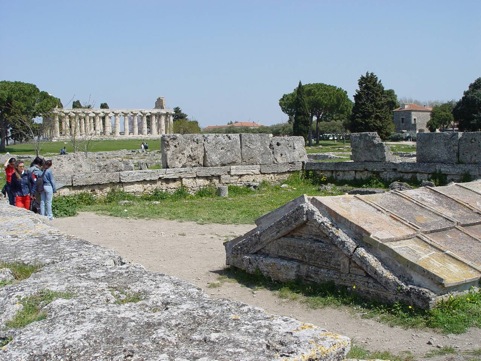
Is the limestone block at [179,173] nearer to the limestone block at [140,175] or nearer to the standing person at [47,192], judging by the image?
the limestone block at [140,175]

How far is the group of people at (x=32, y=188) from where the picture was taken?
10562 mm

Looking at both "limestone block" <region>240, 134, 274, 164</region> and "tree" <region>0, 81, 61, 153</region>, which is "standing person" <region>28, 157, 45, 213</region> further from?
"tree" <region>0, 81, 61, 153</region>

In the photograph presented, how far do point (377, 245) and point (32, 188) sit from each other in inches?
289

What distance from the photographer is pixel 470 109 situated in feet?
166

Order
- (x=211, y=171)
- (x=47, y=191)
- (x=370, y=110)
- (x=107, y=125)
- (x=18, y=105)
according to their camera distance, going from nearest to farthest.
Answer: (x=47, y=191), (x=211, y=171), (x=370, y=110), (x=18, y=105), (x=107, y=125)

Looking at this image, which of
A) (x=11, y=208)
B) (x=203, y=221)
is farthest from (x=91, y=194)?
(x=11, y=208)

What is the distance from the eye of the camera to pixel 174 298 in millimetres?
2922

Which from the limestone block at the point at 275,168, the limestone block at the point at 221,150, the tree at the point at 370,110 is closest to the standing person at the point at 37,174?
the limestone block at the point at 221,150

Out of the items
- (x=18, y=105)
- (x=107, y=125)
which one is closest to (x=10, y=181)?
(x=18, y=105)

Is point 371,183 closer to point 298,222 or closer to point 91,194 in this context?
point 91,194

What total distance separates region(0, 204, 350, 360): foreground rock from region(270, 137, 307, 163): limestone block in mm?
12790

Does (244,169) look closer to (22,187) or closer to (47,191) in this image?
(47,191)

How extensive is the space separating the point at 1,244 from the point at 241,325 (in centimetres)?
268

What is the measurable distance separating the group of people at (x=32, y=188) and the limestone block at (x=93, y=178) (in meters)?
2.22
